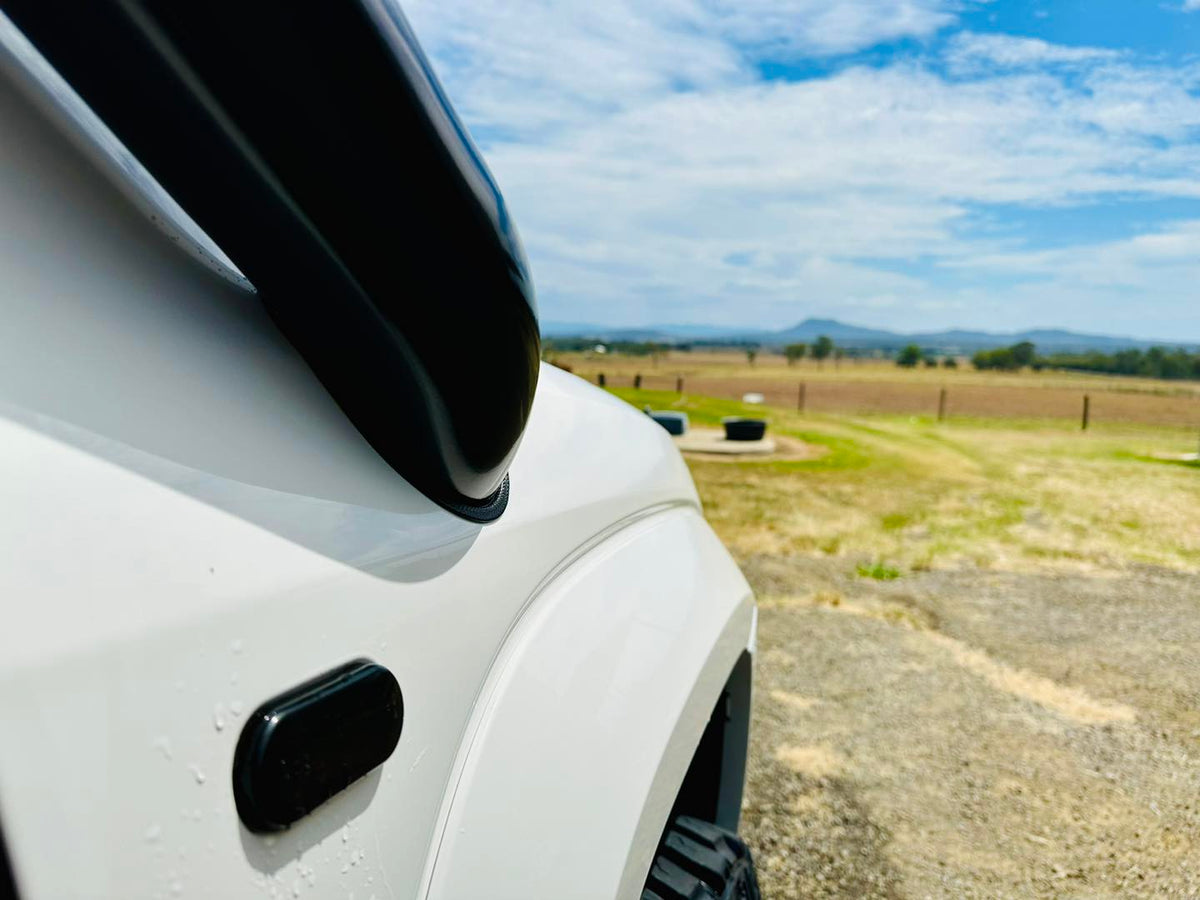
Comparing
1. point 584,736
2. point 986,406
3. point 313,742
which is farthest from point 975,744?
point 986,406

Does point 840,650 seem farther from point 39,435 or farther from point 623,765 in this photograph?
point 39,435

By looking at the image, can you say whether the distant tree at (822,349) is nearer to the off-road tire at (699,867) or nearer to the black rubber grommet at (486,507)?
the off-road tire at (699,867)

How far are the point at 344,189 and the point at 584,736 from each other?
2.46ft

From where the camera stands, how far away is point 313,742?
0.74 m

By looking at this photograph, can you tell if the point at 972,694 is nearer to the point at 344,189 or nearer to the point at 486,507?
the point at 486,507

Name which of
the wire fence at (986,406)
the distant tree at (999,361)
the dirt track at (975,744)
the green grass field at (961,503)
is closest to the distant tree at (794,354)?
the distant tree at (999,361)

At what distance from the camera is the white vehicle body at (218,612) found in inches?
23.1

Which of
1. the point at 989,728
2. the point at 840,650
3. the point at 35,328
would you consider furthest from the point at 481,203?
the point at 840,650

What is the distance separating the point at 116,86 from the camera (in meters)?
0.68

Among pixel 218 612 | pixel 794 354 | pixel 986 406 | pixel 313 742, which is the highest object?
pixel 794 354

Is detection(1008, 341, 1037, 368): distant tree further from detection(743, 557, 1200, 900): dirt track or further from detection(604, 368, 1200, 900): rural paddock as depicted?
detection(743, 557, 1200, 900): dirt track

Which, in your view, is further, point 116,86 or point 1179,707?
point 1179,707

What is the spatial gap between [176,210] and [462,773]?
2.17ft

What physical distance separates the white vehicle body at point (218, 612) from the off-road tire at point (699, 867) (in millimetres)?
339
